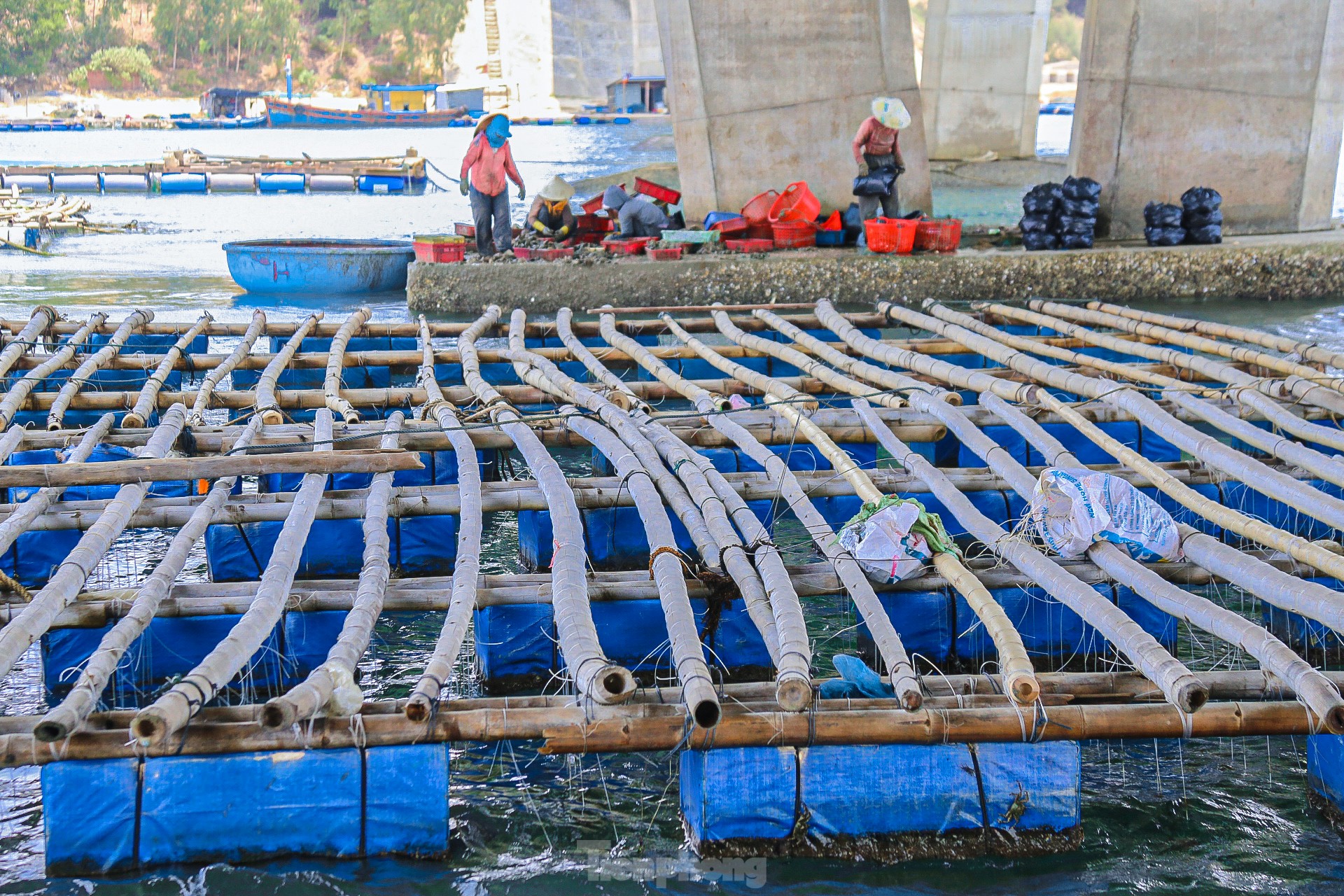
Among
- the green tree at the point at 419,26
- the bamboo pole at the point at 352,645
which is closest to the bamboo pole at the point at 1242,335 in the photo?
the bamboo pole at the point at 352,645

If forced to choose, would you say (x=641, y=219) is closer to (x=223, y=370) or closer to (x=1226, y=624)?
(x=223, y=370)

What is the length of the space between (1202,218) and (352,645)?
11625 millimetres

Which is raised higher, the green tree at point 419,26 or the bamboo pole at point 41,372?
the green tree at point 419,26

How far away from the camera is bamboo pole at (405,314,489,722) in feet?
11.8

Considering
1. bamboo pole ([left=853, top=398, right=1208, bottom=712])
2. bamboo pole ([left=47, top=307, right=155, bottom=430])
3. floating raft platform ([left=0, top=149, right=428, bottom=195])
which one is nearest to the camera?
bamboo pole ([left=853, top=398, right=1208, bottom=712])

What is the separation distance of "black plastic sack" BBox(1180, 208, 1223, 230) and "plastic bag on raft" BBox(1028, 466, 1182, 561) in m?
9.09

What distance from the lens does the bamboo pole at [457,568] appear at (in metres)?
3.60

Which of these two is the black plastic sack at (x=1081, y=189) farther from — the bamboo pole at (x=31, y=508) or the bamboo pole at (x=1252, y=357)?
the bamboo pole at (x=31, y=508)

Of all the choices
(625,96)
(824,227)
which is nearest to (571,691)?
(824,227)

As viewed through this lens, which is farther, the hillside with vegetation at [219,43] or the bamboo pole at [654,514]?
the hillside with vegetation at [219,43]

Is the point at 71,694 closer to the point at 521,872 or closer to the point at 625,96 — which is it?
the point at 521,872

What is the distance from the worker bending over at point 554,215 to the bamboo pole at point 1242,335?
6.54m

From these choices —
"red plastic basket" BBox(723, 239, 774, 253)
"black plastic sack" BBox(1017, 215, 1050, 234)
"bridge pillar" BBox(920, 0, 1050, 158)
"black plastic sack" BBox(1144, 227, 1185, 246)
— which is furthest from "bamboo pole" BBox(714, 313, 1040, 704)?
"bridge pillar" BBox(920, 0, 1050, 158)

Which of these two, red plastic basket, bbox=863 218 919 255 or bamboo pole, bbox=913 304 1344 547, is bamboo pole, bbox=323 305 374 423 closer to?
bamboo pole, bbox=913 304 1344 547
